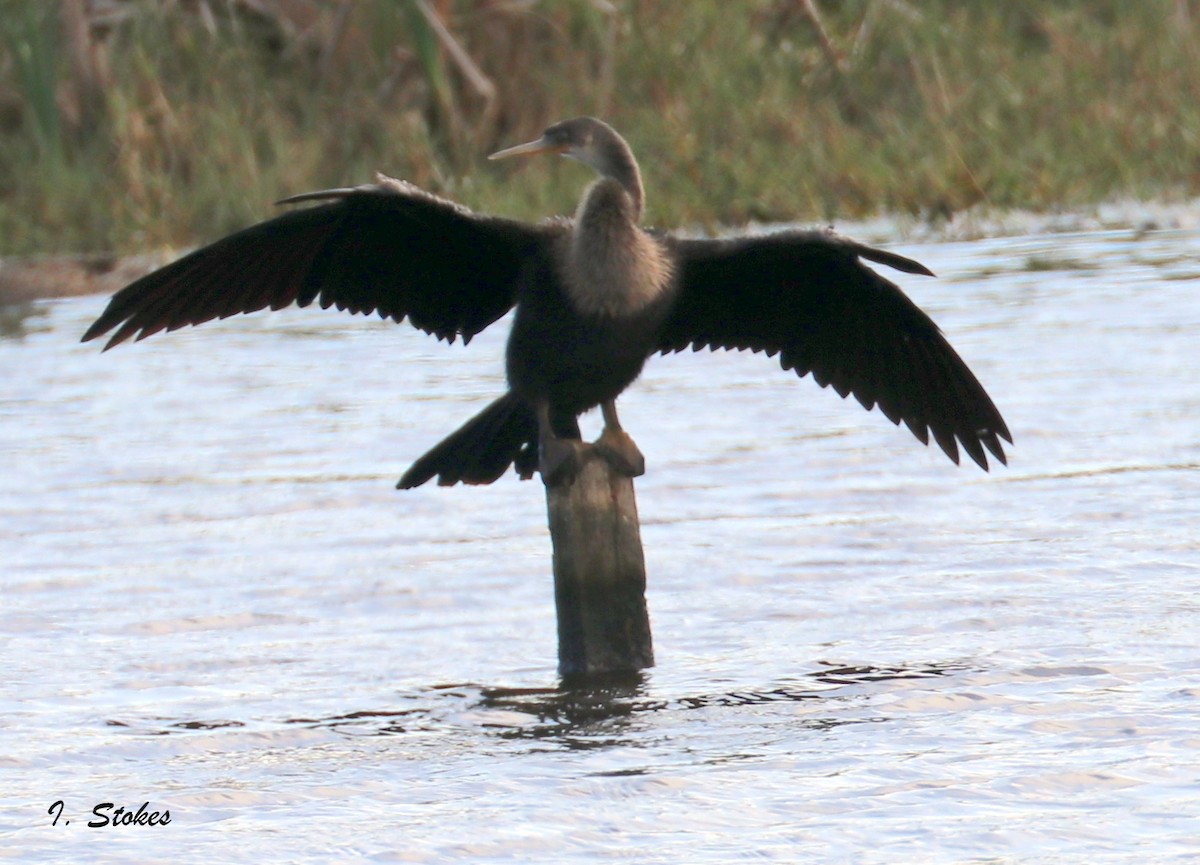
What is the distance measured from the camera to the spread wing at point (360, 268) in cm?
474

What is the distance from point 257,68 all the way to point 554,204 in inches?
80.5

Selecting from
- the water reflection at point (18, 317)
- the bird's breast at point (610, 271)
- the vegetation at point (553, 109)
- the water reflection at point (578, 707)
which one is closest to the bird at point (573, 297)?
the bird's breast at point (610, 271)

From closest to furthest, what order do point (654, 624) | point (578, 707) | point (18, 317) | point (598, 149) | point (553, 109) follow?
point (578, 707) → point (598, 149) → point (654, 624) → point (18, 317) → point (553, 109)

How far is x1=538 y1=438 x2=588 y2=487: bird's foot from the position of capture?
4.70 meters

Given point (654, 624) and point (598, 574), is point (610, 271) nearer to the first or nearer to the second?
point (598, 574)

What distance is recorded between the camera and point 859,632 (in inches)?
214

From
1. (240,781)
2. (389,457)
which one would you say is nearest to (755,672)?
(240,781)

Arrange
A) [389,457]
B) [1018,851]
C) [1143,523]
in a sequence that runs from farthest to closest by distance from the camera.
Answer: [389,457] → [1143,523] → [1018,851]

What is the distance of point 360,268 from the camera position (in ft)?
16.4

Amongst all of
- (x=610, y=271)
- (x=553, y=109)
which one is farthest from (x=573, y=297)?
(x=553, y=109)

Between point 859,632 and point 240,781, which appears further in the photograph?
point 859,632

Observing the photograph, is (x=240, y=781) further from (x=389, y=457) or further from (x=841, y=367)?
(x=389, y=457)

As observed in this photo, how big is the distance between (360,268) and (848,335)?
1.12m

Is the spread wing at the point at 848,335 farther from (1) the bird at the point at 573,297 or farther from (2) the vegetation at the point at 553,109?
(2) the vegetation at the point at 553,109
